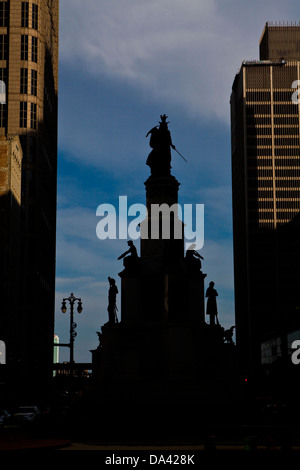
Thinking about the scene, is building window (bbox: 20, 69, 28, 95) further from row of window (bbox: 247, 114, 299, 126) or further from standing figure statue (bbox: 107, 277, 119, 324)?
row of window (bbox: 247, 114, 299, 126)

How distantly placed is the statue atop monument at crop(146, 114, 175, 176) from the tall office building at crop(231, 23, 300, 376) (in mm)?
120976

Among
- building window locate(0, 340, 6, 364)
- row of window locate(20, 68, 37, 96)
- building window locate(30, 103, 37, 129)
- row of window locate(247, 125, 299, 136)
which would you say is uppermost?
row of window locate(247, 125, 299, 136)

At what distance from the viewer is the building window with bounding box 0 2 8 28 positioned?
115 m

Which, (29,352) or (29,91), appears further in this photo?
(29,91)

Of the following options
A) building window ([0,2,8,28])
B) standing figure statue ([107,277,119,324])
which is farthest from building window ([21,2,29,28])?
standing figure statue ([107,277,119,324])

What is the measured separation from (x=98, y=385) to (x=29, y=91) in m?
79.7

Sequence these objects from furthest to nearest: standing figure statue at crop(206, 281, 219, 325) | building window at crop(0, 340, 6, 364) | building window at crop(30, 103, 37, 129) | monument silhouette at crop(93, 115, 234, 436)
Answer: building window at crop(30, 103, 37, 129)
building window at crop(0, 340, 6, 364)
standing figure statue at crop(206, 281, 219, 325)
monument silhouette at crop(93, 115, 234, 436)

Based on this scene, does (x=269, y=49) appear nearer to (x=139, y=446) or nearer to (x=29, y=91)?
(x=29, y=91)

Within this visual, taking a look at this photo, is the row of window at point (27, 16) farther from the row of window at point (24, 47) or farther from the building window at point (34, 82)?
the building window at point (34, 82)

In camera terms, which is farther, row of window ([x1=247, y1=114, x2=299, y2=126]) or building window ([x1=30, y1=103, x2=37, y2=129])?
row of window ([x1=247, y1=114, x2=299, y2=126])

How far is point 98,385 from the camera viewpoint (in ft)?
140
